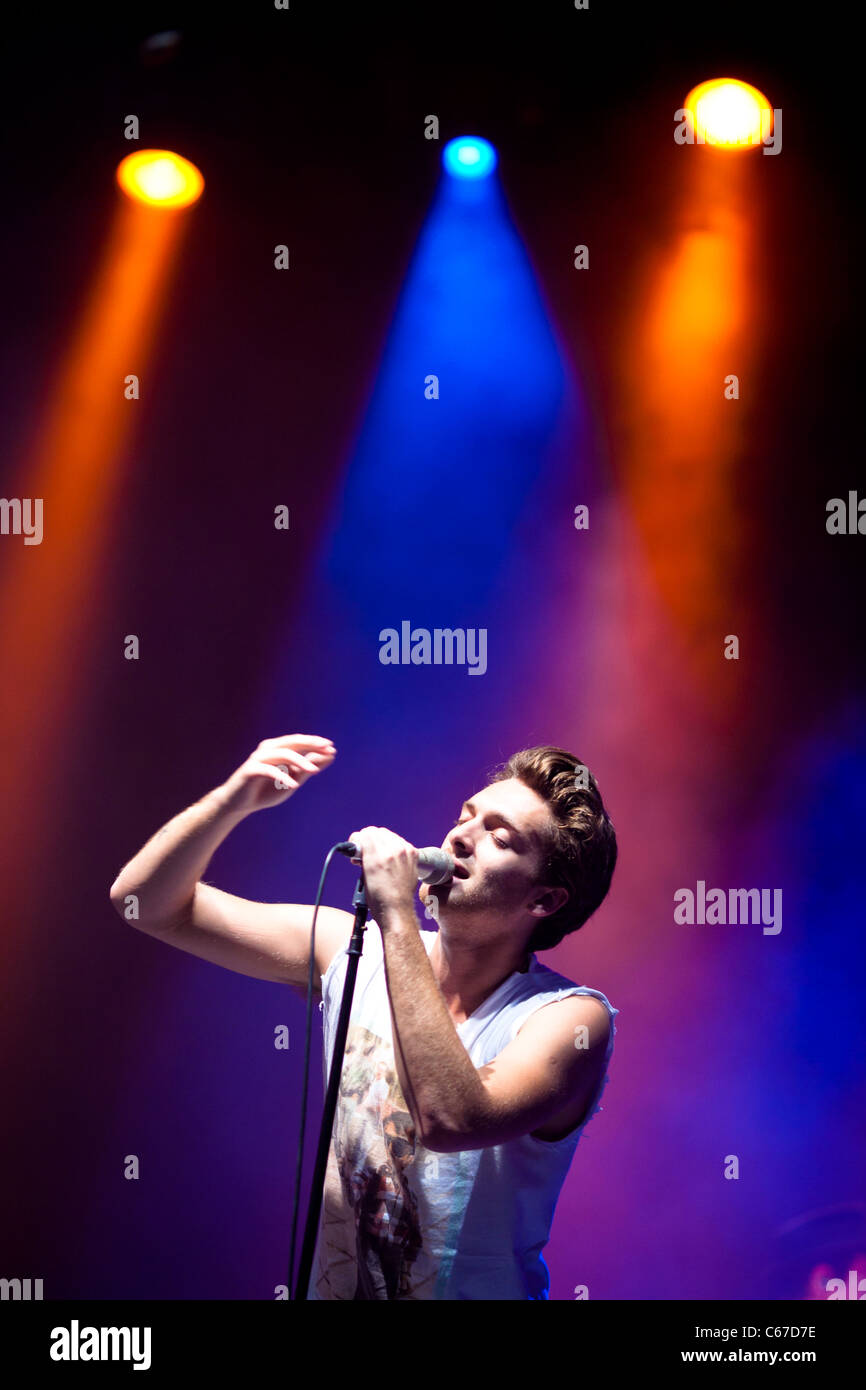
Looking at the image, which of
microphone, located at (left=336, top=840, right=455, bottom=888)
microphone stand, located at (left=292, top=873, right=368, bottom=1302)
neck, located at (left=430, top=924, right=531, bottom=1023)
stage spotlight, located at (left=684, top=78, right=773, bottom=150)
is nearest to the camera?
microphone stand, located at (left=292, top=873, right=368, bottom=1302)

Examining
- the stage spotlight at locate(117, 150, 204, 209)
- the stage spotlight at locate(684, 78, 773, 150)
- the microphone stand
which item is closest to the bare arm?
the microphone stand

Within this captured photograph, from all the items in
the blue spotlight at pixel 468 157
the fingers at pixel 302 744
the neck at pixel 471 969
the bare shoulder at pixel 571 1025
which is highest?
the blue spotlight at pixel 468 157

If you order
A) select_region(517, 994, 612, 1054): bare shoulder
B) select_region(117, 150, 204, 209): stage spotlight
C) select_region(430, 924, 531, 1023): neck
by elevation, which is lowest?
select_region(517, 994, 612, 1054): bare shoulder

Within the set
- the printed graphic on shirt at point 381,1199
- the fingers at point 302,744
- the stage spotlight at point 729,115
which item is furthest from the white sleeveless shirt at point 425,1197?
the stage spotlight at point 729,115

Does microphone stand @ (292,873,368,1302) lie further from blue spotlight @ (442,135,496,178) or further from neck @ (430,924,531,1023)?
blue spotlight @ (442,135,496,178)

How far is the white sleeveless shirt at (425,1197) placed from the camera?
1.91 meters

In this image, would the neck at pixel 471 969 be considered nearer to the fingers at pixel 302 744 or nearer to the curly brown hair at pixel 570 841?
the curly brown hair at pixel 570 841

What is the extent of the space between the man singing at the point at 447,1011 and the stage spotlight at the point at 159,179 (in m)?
2.19

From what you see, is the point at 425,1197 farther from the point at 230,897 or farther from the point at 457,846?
the point at 230,897

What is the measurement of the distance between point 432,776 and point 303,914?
96 cm

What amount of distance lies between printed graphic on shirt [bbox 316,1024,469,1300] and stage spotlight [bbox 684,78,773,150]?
298 centimetres

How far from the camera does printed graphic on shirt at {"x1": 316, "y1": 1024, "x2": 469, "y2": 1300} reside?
1.91m
